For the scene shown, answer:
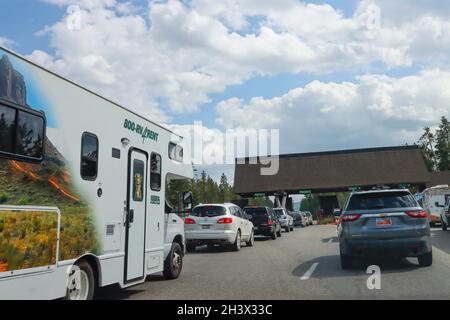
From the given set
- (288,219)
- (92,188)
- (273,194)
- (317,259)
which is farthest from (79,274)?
(273,194)

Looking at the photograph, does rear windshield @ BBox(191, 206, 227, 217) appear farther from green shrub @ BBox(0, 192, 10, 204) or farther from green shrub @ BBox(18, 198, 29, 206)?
green shrub @ BBox(0, 192, 10, 204)

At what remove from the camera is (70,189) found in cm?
645

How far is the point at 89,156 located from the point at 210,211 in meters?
10.9

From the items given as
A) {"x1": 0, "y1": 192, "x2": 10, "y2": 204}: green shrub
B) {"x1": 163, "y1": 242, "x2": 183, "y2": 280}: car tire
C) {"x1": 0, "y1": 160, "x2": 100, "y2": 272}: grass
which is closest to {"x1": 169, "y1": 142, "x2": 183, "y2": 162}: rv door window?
{"x1": 163, "y1": 242, "x2": 183, "y2": 280}: car tire

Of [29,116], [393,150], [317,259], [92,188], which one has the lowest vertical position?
[317,259]

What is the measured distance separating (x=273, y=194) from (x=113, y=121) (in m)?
53.3

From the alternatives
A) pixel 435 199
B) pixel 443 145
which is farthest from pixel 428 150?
pixel 435 199

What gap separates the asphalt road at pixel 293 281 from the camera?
27.2 feet

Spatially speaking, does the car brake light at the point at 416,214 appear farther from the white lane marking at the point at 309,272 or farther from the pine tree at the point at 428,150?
the pine tree at the point at 428,150

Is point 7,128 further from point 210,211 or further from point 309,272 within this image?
point 210,211

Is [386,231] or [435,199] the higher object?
[435,199]

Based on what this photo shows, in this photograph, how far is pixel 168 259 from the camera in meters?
10.1

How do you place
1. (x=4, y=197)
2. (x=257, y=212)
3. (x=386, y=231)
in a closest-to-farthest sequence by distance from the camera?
(x=4, y=197) → (x=386, y=231) → (x=257, y=212)

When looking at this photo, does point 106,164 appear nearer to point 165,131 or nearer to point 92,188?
point 92,188
